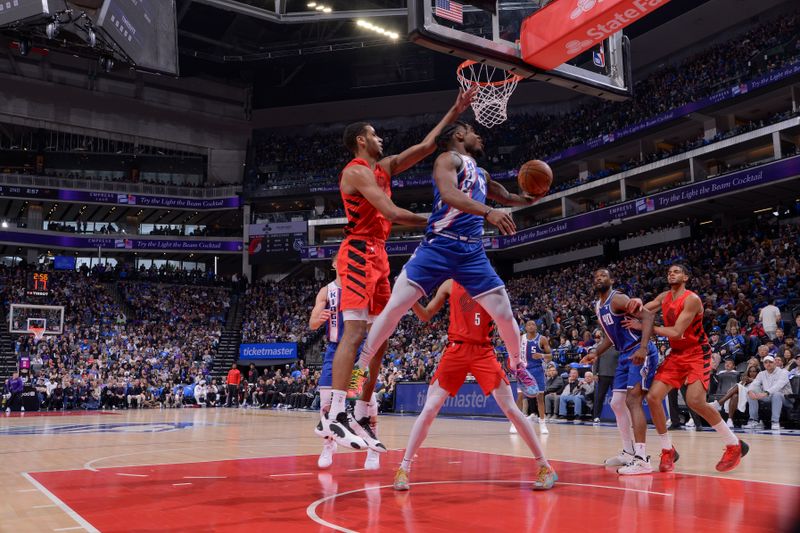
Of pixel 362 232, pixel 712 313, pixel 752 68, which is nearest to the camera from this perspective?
pixel 362 232

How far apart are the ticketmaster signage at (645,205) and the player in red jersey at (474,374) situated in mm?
21137

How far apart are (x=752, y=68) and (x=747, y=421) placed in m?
20.8

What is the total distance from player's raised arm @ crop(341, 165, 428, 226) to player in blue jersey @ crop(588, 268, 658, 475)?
8.77ft

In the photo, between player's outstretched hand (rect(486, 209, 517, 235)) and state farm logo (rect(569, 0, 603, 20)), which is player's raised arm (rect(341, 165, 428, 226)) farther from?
state farm logo (rect(569, 0, 603, 20))

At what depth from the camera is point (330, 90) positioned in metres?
44.8

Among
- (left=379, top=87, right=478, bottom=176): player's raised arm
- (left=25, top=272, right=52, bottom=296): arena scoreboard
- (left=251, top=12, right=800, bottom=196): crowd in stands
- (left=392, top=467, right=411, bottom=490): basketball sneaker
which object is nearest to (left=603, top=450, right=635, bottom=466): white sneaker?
(left=392, top=467, right=411, bottom=490): basketball sneaker

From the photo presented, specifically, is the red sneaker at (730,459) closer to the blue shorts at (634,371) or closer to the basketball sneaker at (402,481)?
the blue shorts at (634,371)

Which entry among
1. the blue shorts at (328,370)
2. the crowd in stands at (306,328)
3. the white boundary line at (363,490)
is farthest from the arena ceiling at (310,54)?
the white boundary line at (363,490)

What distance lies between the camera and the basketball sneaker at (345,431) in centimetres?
496

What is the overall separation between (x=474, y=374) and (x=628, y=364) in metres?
2.43

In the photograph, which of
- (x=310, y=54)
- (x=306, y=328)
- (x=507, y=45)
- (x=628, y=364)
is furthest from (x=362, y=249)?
(x=310, y=54)

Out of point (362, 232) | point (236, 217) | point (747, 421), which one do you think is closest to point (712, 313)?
point (747, 421)

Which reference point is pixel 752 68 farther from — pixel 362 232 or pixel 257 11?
pixel 362 232

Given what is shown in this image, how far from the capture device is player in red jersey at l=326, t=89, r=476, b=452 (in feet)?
17.2
